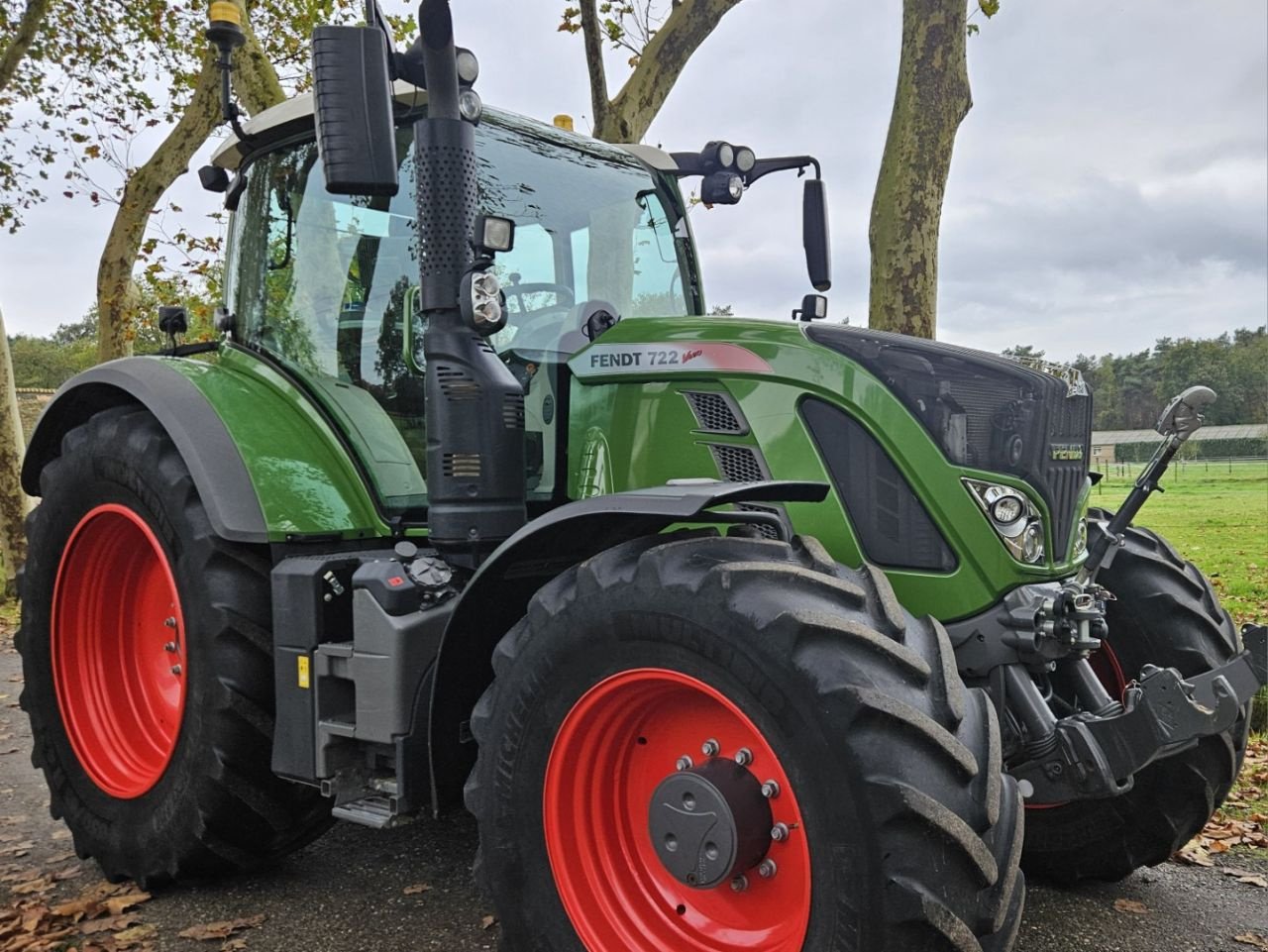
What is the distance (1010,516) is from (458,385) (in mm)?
1637

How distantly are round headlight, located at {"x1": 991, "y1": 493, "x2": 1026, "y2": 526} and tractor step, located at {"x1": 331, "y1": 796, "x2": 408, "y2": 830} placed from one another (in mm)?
1896

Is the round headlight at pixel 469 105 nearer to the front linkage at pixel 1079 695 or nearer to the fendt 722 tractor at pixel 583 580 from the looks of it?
the fendt 722 tractor at pixel 583 580

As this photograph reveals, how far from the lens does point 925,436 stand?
2814mm

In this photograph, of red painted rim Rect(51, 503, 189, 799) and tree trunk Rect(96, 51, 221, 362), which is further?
tree trunk Rect(96, 51, 221, 362)

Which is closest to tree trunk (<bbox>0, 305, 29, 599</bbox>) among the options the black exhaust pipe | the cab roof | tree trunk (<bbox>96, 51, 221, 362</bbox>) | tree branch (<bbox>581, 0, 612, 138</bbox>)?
tree trunk (<bbox>96, 51, 221, 362</bbox>)

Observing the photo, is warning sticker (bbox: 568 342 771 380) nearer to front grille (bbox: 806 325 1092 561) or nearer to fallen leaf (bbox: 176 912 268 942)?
front grille (bbox: 806 325 1092 561)

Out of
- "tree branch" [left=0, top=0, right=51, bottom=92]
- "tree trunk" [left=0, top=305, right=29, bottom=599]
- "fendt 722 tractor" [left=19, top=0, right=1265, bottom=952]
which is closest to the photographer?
"fendt 722 tractor" [left=19, top=0, right=1265, bottom=952]

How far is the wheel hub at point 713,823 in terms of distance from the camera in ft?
7.56

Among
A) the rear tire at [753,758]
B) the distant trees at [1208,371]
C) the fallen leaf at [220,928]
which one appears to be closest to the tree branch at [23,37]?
the fallen leaf at [220,928]

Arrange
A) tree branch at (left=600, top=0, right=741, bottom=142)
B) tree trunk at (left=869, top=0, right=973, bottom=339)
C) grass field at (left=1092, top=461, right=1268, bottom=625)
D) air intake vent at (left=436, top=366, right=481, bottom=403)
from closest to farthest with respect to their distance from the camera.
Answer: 1. air intake vent at (left=436, top=366, right=481, bottom=403)
2. tree trunk at (left=869, top=0, right=973, bottom=339)
3. tree branch at (left=600, top=0, right=741, bottom=142)
4. grass field at (left=1092, top=461, right=1268, bottom=625)

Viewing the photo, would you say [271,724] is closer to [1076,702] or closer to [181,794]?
[181,794]

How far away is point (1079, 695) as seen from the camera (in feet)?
9.50

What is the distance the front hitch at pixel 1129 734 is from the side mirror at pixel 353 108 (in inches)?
88.4

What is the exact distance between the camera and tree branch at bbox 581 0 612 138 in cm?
912
